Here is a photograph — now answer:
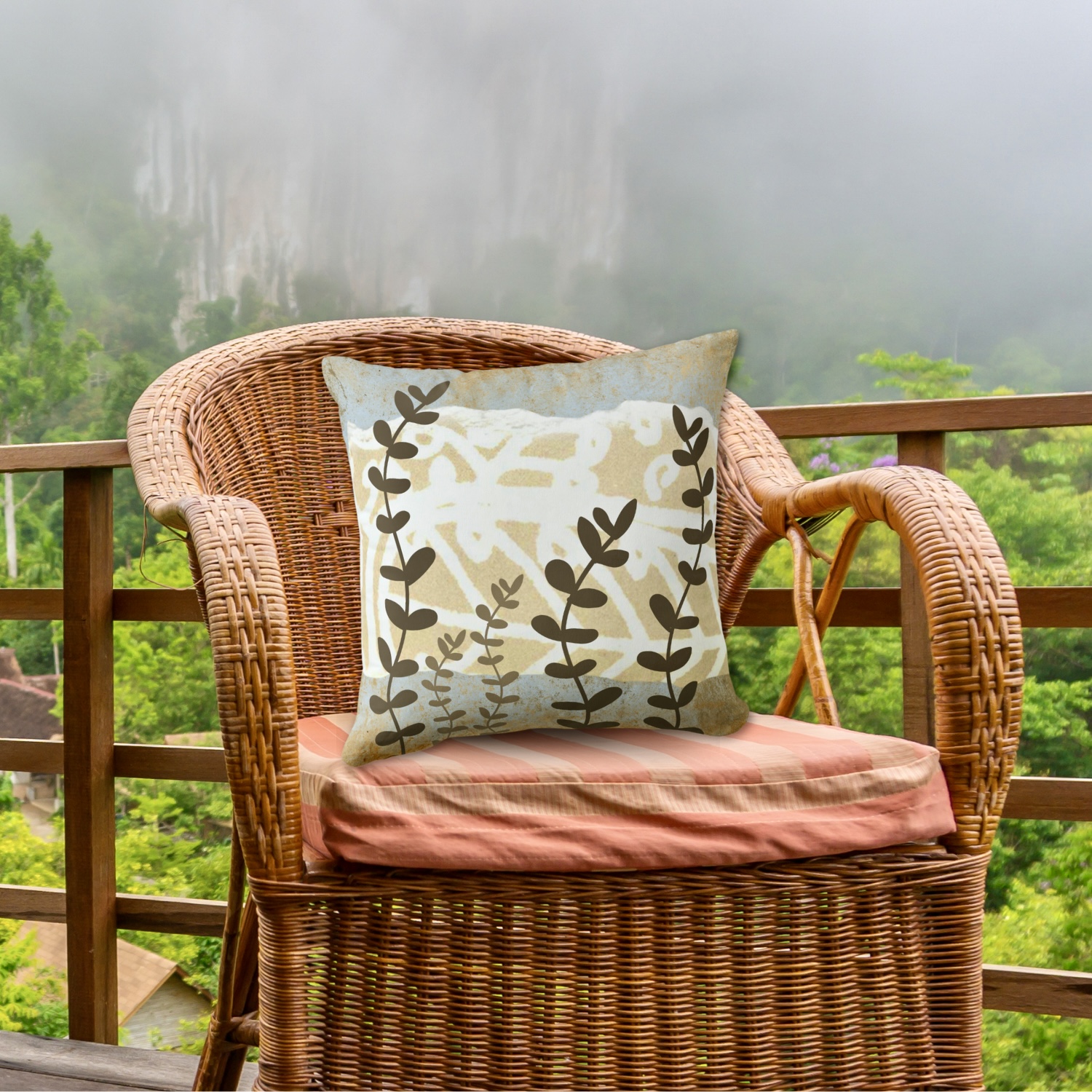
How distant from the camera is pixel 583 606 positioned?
84 centimetres

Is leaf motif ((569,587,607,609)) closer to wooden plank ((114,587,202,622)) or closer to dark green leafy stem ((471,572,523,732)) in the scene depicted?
dark green leafy stem ((471,572,523,732))

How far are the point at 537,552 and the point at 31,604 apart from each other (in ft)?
3.67

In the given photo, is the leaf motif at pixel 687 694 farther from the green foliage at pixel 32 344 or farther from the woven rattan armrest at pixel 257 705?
the green foliage at pixel 32 344

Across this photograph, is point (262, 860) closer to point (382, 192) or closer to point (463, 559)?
point (463, 559)

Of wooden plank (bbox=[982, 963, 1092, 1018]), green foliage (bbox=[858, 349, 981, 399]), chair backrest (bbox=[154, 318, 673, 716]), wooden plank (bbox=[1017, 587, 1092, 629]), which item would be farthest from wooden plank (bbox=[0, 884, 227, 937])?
green foliage (bbox=[858, 349, 981, 399])

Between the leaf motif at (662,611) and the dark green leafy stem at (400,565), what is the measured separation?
189 millimetres

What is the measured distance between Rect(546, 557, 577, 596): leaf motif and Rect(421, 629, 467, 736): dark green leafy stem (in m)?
0.09

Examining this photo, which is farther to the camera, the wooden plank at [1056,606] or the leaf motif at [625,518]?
the wooden plank at [1056,606]

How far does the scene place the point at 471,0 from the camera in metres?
11.9

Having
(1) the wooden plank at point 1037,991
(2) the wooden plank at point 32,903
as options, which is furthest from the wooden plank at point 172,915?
(1) the wooden plank at point 1037,991

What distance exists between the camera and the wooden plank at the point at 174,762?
1474 mm

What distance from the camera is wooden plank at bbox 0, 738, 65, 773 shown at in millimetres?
1513

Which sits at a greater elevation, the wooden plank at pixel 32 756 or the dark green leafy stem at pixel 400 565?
the dark green leafy stem at pixel 400 565

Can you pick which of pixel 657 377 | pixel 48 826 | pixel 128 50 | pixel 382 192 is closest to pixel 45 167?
pixel 128 50
